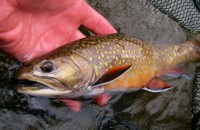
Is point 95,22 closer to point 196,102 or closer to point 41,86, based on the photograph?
point 41,86

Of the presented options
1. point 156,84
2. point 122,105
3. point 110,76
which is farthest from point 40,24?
point 156,84

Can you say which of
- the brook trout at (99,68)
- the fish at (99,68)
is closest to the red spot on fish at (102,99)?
the fish at (99,68)

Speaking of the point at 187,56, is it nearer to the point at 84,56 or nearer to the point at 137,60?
the point at 137,60

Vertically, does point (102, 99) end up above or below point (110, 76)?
below

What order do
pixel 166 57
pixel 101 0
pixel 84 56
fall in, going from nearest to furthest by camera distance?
A: pixel 84 56, pixel 166 57, pixel 101 0

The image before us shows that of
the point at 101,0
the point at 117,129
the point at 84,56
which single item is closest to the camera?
the point at 84,56

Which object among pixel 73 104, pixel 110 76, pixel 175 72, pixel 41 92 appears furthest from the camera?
pixel 175 72

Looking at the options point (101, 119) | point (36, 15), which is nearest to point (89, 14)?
point (36, 15)

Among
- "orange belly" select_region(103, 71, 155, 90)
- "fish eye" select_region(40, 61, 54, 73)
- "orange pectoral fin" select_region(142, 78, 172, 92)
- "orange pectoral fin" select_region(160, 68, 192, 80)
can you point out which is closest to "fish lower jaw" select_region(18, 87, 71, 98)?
"fish eye" select_region(40, 61, 54, 73)
